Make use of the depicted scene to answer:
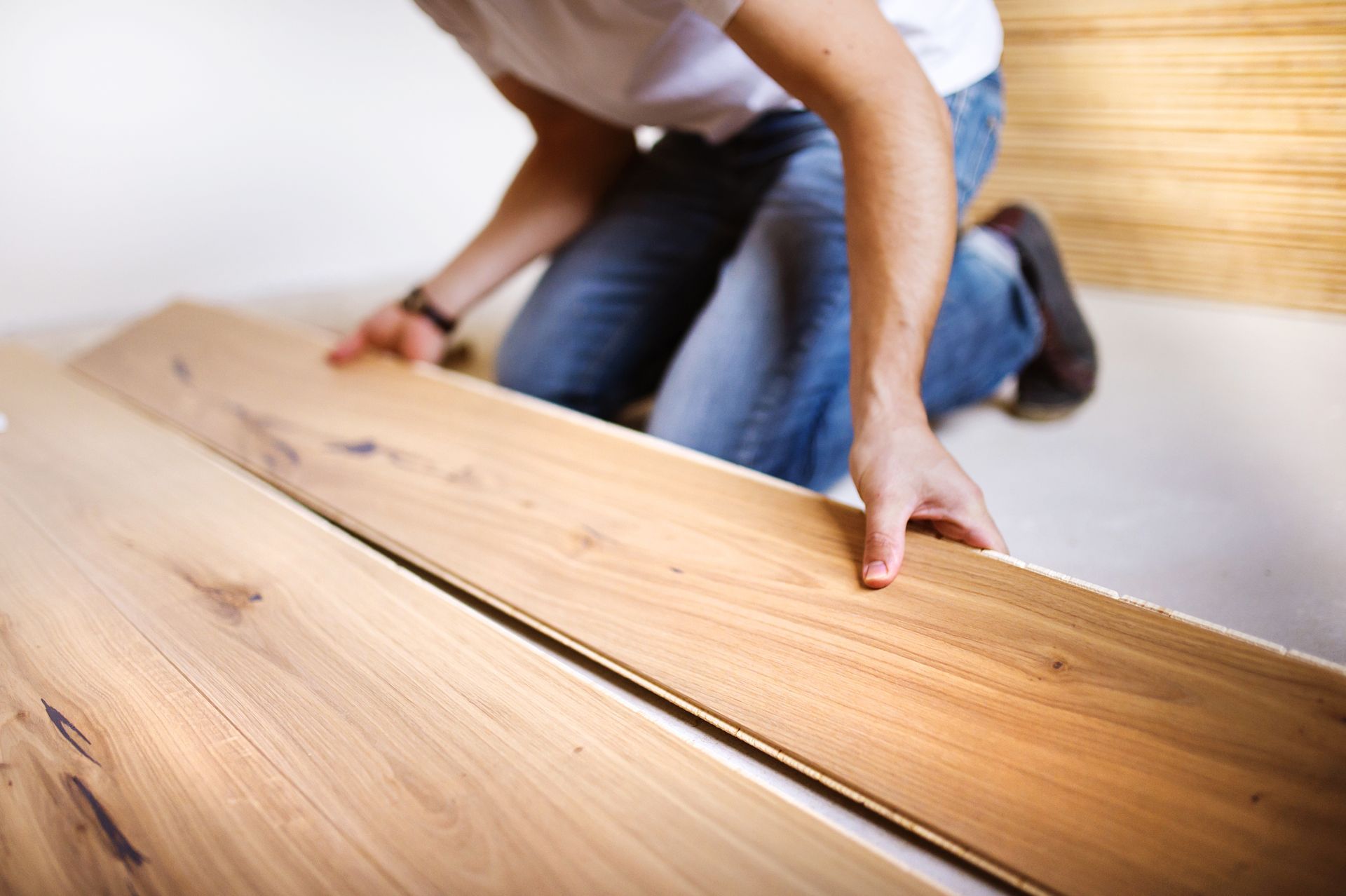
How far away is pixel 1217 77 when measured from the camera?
1.26 meters

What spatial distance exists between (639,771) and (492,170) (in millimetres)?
2872

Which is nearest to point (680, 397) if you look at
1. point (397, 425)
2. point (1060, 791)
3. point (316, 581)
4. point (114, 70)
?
point (397, 425)

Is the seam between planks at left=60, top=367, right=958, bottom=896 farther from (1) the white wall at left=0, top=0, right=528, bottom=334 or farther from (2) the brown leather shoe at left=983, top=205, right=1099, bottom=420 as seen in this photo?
(1) the white wall at left=0, top=0, right=528, bottom=334

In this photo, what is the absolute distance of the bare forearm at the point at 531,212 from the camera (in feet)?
4.25

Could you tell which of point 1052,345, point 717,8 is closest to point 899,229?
point 717,8

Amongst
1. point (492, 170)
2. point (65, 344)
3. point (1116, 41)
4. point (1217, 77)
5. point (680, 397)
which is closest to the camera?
point (680, 397)

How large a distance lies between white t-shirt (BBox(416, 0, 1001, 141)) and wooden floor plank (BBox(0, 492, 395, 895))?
30.7 inches

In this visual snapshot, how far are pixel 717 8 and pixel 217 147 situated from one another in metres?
2.11

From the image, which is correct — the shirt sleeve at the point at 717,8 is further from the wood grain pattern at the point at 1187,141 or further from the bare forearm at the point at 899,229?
the wood grain pattern at the point at 1187,141

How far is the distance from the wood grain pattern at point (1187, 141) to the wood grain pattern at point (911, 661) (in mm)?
874

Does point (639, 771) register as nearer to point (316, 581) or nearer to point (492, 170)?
point (316, 581)

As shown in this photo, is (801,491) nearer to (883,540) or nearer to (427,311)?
(883,540)

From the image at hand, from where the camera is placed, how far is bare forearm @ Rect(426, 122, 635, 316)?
51.1 inches

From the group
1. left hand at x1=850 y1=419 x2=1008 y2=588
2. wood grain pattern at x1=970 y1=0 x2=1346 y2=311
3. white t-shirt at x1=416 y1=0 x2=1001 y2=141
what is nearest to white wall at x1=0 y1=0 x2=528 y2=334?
white t-shirt at x1=416 y1=0 x2=1001 y2=141
